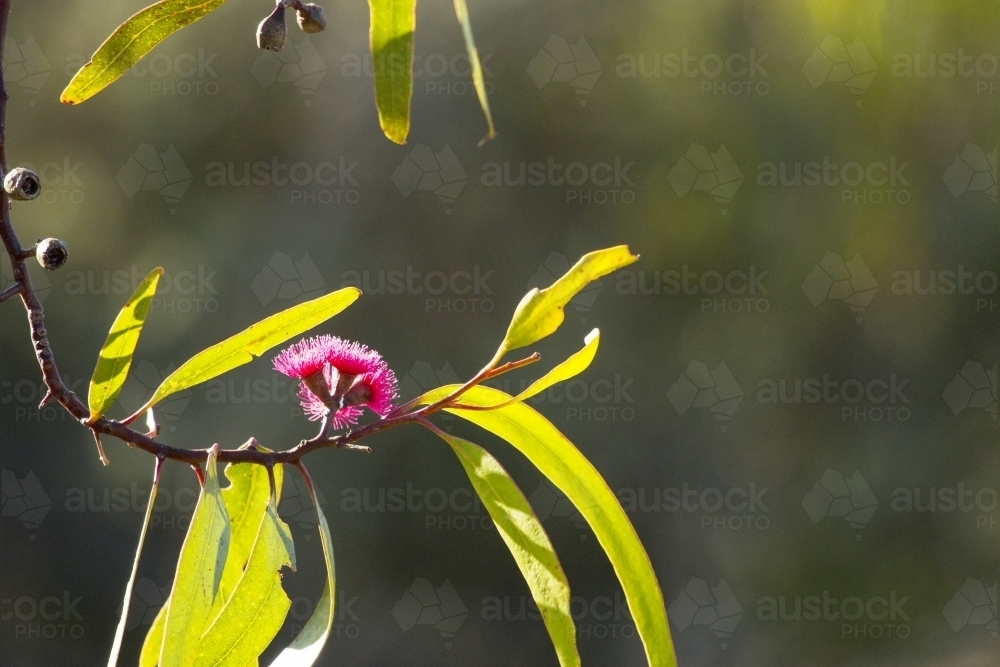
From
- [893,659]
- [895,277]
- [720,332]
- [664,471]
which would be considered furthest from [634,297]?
[893,659]

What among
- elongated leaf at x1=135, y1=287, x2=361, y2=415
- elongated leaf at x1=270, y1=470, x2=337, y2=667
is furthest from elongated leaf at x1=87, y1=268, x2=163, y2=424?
elongated leaf at x1=270, y1=470, x2=337, y2=667

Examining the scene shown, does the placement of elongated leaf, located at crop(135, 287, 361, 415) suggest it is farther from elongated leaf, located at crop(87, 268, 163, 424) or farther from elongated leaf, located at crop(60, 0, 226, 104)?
elongated leaf, located at crop(60, 0, 226, 104)

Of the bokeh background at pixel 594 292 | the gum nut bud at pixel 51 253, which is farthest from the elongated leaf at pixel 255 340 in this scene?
the bokeh background at pixel 594 292

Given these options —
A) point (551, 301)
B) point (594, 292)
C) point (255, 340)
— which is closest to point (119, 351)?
point (255, 340)

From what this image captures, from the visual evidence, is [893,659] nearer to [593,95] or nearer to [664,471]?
[664,471]

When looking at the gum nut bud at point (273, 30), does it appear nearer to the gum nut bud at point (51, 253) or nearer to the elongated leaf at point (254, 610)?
the gum nut bud at point (51, 253)
